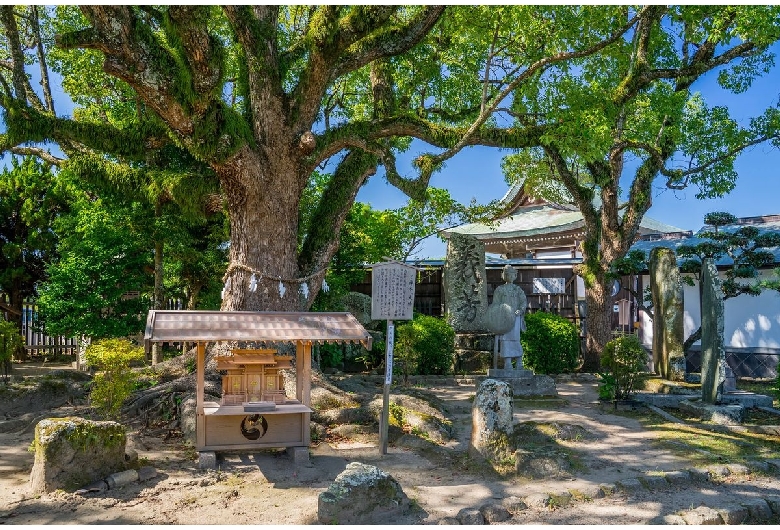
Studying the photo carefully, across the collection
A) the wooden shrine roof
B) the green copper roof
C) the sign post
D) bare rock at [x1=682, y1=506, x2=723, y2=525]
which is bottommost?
bare rock at [x1=682, y1=506, x2=723, y2=525]

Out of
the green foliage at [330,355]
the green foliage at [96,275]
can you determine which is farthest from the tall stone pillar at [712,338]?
the green foliage at [96,275]

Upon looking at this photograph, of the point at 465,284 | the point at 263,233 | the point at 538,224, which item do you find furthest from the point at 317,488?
the point at 538,224

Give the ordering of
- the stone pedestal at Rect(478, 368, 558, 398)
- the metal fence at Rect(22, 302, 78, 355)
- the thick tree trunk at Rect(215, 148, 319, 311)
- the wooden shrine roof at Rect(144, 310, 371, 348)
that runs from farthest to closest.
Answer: the metal fence at Rect(22, 302, 78, 355), the stone pedestal at Rect(478, 368, 558, 398), the thick tree trunk at Rect(215, 148, 319, 311), the wooden shrine roof at Rect(144, 310, 371, 348)

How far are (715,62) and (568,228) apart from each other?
840cm

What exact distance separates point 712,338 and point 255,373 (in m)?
8.02

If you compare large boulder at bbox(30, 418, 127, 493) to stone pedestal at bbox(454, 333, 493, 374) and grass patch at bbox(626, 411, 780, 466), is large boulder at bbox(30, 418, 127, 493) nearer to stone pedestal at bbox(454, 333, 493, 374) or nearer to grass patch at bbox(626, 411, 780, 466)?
grass patch at bbox(626, 411, 780, 466)

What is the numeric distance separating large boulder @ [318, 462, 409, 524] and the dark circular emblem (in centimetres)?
218

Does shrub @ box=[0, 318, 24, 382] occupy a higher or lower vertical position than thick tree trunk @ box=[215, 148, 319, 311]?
lower

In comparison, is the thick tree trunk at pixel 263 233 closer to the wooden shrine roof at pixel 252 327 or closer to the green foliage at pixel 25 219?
the wooden shrine roof at pixel 252 327

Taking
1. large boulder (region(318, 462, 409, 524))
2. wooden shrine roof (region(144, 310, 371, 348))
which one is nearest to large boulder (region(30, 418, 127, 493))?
wooden shrine roof (region(144, 310, 371, 348))

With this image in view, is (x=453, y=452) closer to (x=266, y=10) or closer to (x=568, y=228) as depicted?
(x=266, y=10)

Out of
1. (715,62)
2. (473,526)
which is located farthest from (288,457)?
(715,62)

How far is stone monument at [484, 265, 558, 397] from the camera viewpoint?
13430mm

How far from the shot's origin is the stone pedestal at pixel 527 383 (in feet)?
43.5
